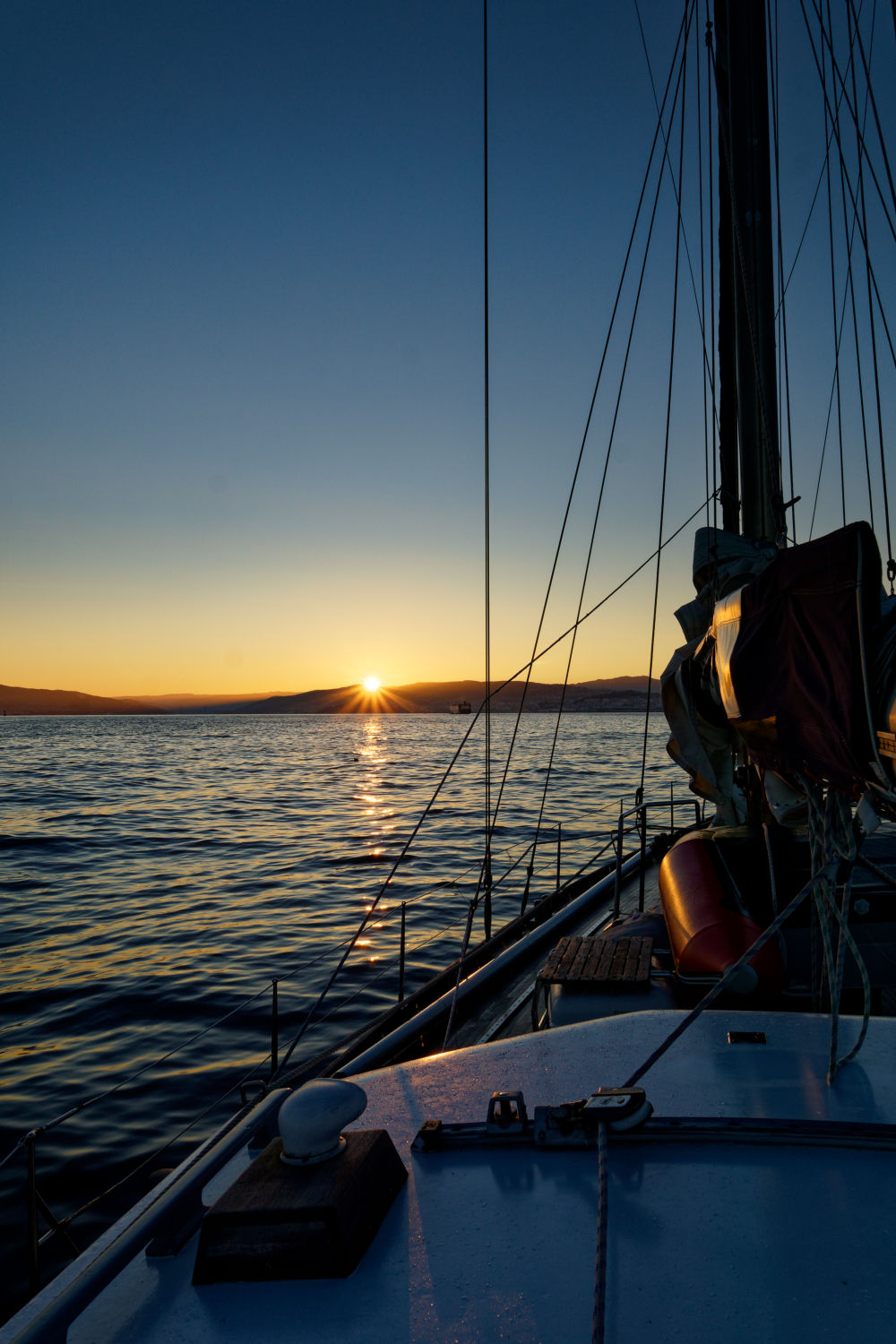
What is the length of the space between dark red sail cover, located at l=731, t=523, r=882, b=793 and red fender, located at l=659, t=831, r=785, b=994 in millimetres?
3004

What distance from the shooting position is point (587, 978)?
242 inches

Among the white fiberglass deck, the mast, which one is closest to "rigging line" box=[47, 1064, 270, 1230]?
the white fiberglass deck

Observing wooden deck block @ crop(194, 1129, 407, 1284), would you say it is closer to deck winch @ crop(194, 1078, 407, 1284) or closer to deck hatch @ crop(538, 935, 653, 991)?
deck winch @ crop(194, 1078, 407, 1284)

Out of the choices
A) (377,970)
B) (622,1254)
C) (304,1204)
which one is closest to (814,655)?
(622,1254)

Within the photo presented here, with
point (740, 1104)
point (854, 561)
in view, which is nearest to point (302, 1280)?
point (740, 1104)

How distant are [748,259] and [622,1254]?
10.5m

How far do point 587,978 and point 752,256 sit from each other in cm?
863

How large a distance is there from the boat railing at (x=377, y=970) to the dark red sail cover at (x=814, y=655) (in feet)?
9.93

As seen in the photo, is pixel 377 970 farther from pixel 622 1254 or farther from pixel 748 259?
pixel 748 259

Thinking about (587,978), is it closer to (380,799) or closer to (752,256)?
(752,256)

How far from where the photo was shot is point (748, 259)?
390 inches

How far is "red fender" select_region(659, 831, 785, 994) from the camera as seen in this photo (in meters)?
6.20

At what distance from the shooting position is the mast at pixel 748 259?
9883 millimetres

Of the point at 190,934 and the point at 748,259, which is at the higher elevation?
the point at 748,259
